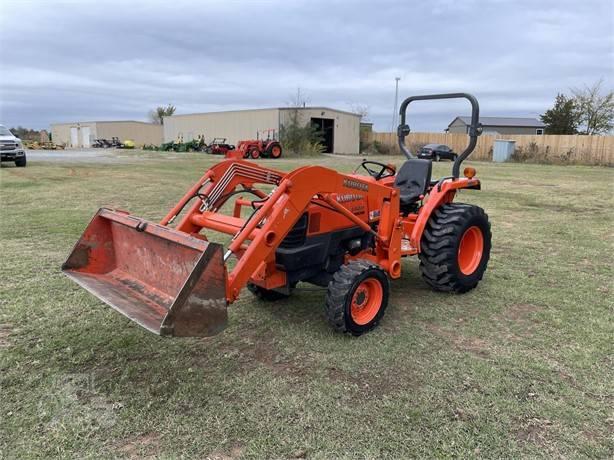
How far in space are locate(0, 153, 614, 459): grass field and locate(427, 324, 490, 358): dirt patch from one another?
0.05 feet

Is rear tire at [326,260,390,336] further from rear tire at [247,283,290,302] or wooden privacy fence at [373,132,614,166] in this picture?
wooden privacy fence at [373,132,614,166]

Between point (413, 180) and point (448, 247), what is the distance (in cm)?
85

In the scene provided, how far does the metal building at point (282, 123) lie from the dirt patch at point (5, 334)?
31.6m

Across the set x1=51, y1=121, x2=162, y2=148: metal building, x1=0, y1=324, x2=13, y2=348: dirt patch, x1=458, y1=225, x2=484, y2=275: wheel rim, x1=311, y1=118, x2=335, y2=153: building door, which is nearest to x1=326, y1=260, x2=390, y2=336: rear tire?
x1=458, y1=225, x2=484, y2=275: wheel rim

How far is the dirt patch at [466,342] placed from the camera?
12.0 ft

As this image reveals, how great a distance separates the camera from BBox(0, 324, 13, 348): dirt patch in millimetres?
3566

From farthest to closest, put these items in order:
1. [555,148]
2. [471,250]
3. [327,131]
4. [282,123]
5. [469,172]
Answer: [327,131]
[282,123]
[555,148]
[471,250]
[469,172]

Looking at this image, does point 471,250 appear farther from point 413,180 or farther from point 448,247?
point 413,180

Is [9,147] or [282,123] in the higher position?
[282,123]

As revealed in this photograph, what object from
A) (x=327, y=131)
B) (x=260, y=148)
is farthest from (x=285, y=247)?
(x=327, y=131)

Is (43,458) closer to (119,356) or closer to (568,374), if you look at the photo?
(119,356)

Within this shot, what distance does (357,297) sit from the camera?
3883 millimetres

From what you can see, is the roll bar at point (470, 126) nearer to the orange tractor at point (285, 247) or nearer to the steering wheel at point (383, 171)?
the orange tractor at point (285, 247)

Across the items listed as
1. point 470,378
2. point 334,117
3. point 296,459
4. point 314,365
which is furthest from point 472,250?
point 334,117
